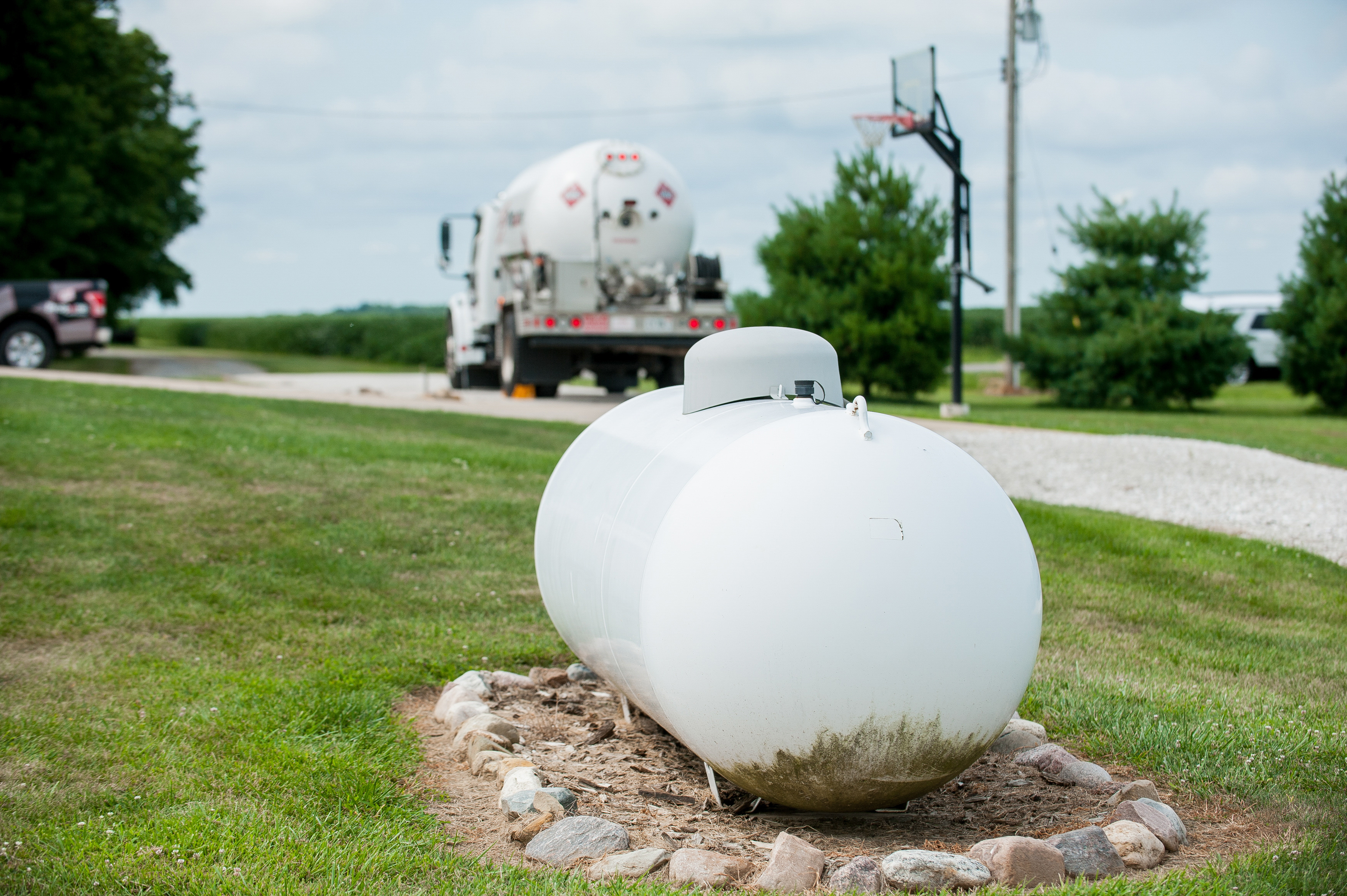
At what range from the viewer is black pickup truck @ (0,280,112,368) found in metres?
20.7

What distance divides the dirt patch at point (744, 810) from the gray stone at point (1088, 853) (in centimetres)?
6

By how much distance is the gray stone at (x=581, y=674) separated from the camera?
560 cm

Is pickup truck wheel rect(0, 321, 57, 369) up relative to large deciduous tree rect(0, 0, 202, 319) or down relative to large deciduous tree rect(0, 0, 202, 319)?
down

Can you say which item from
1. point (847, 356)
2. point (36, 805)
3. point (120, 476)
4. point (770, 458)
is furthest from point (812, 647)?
point (847, 356)

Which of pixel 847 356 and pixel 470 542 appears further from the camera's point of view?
pixel 847 356

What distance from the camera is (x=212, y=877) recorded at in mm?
3311

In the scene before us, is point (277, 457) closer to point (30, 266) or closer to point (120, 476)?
point (120, 476)

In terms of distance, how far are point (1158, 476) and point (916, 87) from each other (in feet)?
26.6

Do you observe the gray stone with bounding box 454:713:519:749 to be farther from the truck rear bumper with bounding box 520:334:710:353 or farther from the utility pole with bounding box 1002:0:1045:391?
the utility pole with bounding box 1002:0:1045:391

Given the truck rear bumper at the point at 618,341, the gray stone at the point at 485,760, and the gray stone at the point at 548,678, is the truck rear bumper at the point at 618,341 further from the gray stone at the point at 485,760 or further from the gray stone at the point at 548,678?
the gray stone at the point at 485,760

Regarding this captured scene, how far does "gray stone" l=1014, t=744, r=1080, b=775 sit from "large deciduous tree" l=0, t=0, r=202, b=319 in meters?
23.8

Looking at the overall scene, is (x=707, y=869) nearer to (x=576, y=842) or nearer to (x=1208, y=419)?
(x=576, y=842)

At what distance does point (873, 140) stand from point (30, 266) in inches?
710

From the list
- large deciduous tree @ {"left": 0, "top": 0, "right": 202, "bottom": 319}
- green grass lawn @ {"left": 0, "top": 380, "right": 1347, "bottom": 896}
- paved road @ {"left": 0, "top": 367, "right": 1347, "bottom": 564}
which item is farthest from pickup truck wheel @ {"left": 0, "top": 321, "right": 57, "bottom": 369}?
green grass lawn @ {"left": 0, "top": 380, "right": 1347, "bottom": 896}
